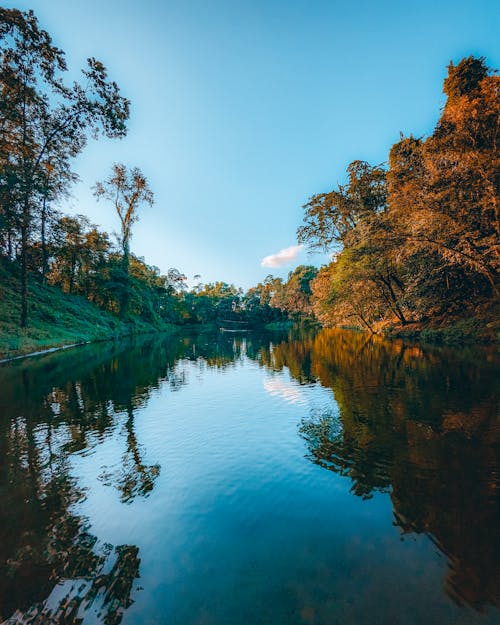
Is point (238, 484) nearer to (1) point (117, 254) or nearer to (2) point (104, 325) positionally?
(2) point (104, 325)

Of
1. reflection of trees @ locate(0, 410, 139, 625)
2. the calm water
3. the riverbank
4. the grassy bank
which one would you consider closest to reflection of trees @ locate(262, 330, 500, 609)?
the calm water

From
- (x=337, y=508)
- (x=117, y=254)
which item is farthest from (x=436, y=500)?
(x=117, y=254)

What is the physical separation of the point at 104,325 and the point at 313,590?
39.4m

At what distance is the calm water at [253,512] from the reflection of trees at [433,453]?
0.11 ft

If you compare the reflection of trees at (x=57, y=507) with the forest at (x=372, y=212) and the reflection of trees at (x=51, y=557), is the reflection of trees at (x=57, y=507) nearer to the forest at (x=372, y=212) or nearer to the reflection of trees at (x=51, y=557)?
the reflection of trees at (x=51, y=557)

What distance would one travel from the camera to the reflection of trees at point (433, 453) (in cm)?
341

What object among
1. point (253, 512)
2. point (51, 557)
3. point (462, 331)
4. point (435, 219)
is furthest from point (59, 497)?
point (462, 331)

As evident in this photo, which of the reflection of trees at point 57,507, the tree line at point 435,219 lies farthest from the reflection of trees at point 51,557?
the tree line at point 435,219

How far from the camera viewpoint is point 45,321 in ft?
87.4

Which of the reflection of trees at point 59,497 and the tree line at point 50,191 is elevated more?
the tree line at point 50,191

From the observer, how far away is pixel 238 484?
16.8ft

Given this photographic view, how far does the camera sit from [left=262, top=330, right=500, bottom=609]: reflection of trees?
3405 mm

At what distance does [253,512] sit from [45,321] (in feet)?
95.8

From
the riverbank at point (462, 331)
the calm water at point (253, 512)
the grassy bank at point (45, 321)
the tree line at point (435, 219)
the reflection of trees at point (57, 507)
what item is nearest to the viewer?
the calm water at point (253, 512)
